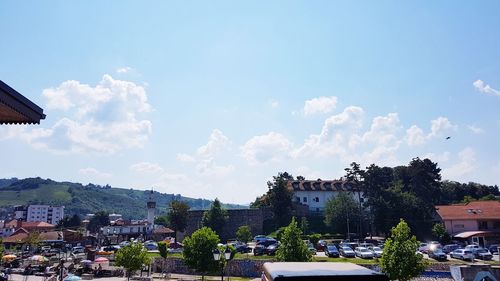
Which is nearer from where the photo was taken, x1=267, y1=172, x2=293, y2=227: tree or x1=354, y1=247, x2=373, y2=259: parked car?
x1=354, y1=247, x2=373, y2=259: parked car

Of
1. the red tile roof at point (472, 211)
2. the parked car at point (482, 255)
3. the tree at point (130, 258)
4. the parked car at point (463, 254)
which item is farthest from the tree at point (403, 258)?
the red tile roof at point (472, 211)

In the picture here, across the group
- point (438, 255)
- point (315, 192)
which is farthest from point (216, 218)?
point (438, 255)

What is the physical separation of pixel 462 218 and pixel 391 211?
10.7 meters

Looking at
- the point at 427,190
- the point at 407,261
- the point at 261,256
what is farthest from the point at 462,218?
the point at 407,261

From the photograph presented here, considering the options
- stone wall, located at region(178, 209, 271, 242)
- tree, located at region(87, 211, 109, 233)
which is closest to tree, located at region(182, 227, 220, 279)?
stone wall, located at region(178, 209, 271, 242)

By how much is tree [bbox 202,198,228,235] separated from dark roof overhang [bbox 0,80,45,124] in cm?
6615

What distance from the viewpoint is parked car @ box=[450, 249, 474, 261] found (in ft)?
139

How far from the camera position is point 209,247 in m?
32.6

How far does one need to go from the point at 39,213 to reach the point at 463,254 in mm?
180757

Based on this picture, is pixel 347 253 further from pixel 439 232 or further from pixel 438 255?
pixel 439 232

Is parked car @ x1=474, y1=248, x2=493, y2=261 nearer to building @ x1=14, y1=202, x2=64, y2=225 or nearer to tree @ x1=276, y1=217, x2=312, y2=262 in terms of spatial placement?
tree @ x1=276, y1=217, x2=312, y2=262

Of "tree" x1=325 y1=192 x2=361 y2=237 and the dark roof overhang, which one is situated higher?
the dark roof overhang

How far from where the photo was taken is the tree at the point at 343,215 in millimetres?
70125

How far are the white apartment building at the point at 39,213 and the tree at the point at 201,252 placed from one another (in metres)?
160
